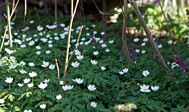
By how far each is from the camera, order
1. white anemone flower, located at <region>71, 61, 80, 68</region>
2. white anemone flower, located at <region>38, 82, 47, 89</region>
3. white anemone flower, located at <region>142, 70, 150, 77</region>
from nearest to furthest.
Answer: white anemone flower, located at <region>38, 82, 47, 89</region> < white anemone flower, located at <region>142, 70, 150, 77</region> < white anemone flower, located at <region>71, 61, 80, 68</region>

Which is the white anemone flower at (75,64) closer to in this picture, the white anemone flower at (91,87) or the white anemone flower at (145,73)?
the white anemone flower at (91,87)

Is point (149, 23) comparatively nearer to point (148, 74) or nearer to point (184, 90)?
point (148, 74)

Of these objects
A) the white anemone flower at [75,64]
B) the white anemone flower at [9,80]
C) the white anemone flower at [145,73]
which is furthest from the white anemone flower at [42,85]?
the white anemone flower at [145,73]

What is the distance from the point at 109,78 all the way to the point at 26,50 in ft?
4.94

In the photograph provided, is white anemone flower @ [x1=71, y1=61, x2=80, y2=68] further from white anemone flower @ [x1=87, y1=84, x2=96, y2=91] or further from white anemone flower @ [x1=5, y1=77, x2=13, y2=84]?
white anemone flower @ [x1=5, y1=77, x2=13, y2=84]

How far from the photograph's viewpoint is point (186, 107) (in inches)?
111

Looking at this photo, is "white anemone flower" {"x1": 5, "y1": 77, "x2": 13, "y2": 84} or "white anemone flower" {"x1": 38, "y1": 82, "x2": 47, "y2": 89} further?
"white anemone flower" {"x1": 5, "y1": 77, "x2": 13, "y2": 84}

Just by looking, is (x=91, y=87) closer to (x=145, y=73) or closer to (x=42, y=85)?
(x=42, y=85)

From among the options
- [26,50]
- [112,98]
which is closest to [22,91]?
[112,98]

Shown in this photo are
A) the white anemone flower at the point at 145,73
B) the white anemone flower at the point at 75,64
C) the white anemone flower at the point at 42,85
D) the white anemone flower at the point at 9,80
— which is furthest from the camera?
the white anemone flower at the point at 75,64

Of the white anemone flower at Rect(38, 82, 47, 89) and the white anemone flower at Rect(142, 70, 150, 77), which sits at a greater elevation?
the white anemone flower at Rect(38, 82, 47, 89)

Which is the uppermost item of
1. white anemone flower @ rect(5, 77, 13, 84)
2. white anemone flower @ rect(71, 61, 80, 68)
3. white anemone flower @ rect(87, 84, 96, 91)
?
white anemone flower @ rect(5, 77, 13, 84)

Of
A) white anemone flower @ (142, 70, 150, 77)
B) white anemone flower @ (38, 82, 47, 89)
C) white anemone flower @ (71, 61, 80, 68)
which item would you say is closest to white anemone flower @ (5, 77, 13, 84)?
white anemone flower @ (38, 82, 47, 89)

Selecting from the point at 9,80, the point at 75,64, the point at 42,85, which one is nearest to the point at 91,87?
the point at 42,85
